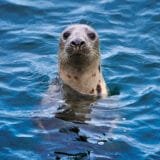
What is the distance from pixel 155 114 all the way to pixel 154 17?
4679 mm

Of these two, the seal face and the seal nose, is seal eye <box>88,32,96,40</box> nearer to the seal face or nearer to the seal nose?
the seal face

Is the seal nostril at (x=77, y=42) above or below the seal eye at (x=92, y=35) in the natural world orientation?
below

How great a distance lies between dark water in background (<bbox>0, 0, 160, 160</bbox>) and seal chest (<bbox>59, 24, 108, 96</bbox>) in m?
0.43

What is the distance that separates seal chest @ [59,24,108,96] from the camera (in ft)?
39.8

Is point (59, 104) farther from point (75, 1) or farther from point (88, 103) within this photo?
point (75, 1)

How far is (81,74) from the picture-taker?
1255cm

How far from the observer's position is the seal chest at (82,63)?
12.1 metres

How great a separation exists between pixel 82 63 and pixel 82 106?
2.47ft

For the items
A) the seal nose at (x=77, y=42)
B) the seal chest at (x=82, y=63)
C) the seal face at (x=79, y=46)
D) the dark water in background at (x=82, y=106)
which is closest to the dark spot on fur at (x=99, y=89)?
the seal chest at (x=82, y=63)

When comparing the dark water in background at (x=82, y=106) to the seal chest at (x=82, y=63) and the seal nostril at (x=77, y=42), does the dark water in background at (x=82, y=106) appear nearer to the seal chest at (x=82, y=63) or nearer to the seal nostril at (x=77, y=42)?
the seal chest at (x=82, y=63)

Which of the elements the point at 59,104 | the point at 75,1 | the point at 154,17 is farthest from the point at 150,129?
the point at 75,1

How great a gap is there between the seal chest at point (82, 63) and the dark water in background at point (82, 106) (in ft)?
1.41

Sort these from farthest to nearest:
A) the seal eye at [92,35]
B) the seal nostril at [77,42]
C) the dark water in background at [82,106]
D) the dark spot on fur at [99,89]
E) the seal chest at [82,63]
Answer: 1. the dark spot on fur at [99,89]
2. the seal eye at [92,35]
3. the seal chest at [82,63]
4. the seal nostril at [77,42]
5. the dark water in background at [82,106]

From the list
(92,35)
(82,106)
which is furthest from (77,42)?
(82,106)
